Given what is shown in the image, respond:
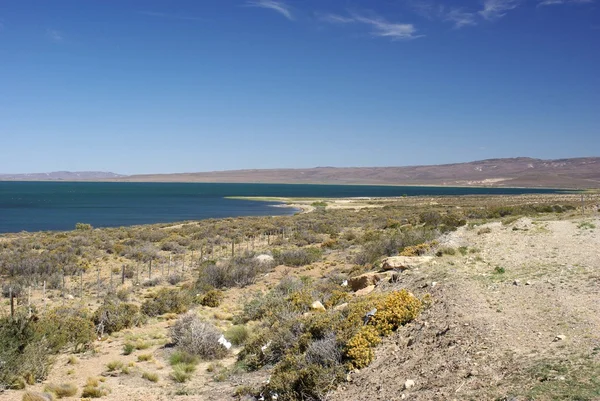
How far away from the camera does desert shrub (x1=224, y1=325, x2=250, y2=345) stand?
12891 mm

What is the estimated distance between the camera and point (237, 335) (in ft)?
42.5

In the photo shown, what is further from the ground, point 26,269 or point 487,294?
point 487,294

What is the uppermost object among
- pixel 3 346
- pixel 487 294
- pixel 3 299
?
pixel 487 294

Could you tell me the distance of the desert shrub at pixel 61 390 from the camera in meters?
9.16

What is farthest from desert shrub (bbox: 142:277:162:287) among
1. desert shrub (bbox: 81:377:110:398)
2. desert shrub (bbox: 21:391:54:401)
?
desert shrub (bbox: 21:391:54:401)

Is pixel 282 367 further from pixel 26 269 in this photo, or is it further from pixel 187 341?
pixel 26 269

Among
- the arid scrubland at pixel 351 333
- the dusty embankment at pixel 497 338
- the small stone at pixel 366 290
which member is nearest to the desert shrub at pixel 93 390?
the arid scrubland at pixel 351 333

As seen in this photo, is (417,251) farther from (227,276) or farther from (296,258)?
(296,258)

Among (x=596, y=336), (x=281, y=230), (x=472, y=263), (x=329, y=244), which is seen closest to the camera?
(x=596, y=336)

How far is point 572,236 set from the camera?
59.8 ft

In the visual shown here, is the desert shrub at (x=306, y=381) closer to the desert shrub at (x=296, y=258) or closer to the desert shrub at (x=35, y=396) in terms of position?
the desert shrub at (x=35, y=396)

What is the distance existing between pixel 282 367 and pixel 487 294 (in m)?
5.01

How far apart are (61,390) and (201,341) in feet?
11.6

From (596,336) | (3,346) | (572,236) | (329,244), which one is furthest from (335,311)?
(329,244)
